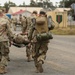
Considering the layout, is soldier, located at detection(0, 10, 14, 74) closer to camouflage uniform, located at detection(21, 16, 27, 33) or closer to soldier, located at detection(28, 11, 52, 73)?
soldier, located at detection(28, 11, 52, 73)

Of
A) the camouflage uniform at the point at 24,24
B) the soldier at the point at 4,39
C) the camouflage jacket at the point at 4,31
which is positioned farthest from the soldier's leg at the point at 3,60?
the camouflage uniform at the point at 24,24

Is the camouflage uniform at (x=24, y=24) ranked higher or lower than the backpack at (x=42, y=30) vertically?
lower

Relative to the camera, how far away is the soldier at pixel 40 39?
1042cm

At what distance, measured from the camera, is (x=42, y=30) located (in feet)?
34.5

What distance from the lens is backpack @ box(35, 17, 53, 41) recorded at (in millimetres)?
10406

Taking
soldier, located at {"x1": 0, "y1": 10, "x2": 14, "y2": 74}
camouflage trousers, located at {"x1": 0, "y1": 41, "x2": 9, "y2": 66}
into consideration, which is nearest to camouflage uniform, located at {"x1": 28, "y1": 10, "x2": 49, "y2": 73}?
soldier, located at {"x1": 0, "y1": 10, "x2": 14, "y2": 74}

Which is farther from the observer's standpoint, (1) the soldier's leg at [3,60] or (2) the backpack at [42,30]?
(1) the soldier's leg at [3,60]

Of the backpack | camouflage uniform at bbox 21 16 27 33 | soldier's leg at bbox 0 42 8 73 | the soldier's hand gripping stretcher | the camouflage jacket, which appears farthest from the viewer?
camouflage uniform at bbox 21 16 27 33

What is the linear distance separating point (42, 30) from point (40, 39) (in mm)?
278

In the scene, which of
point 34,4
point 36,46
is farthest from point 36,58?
point 34,4

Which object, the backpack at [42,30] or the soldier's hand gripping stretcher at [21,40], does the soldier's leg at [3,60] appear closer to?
the soldier's hand gripping stretcher at [21,40]

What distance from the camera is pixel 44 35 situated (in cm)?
1041

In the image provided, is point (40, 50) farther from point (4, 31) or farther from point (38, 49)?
point (4, 31)

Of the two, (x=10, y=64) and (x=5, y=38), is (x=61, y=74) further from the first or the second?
(x=10, y=64)
